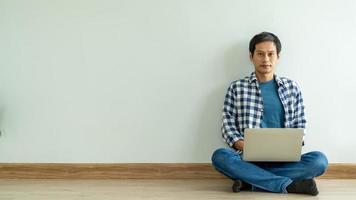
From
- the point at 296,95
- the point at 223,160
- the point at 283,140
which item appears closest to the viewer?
the point at 283,140

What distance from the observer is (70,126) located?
2.27 metres

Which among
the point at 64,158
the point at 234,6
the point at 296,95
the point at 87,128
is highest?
the point at 234,6

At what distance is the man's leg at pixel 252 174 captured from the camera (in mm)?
1887

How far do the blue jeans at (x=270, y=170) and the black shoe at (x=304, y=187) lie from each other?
0.07ft

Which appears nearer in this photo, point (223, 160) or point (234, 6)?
point (223, 160)

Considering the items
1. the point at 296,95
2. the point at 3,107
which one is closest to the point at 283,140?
the point at 296,95

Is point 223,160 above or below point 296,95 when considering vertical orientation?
below

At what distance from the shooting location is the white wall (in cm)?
224

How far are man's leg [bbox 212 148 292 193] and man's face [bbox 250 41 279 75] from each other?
1.57 ft

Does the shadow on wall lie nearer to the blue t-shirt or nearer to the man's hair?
the man's hair

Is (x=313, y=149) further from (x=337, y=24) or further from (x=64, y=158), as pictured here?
(x=64, y=158)

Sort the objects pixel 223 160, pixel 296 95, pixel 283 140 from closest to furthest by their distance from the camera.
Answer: pixel 283 140 < pixel 223 160 < pixel 296 95

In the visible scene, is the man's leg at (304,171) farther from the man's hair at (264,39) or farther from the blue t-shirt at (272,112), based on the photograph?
the man's hair at (264,39)

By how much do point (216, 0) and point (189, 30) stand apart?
21 centimetres
